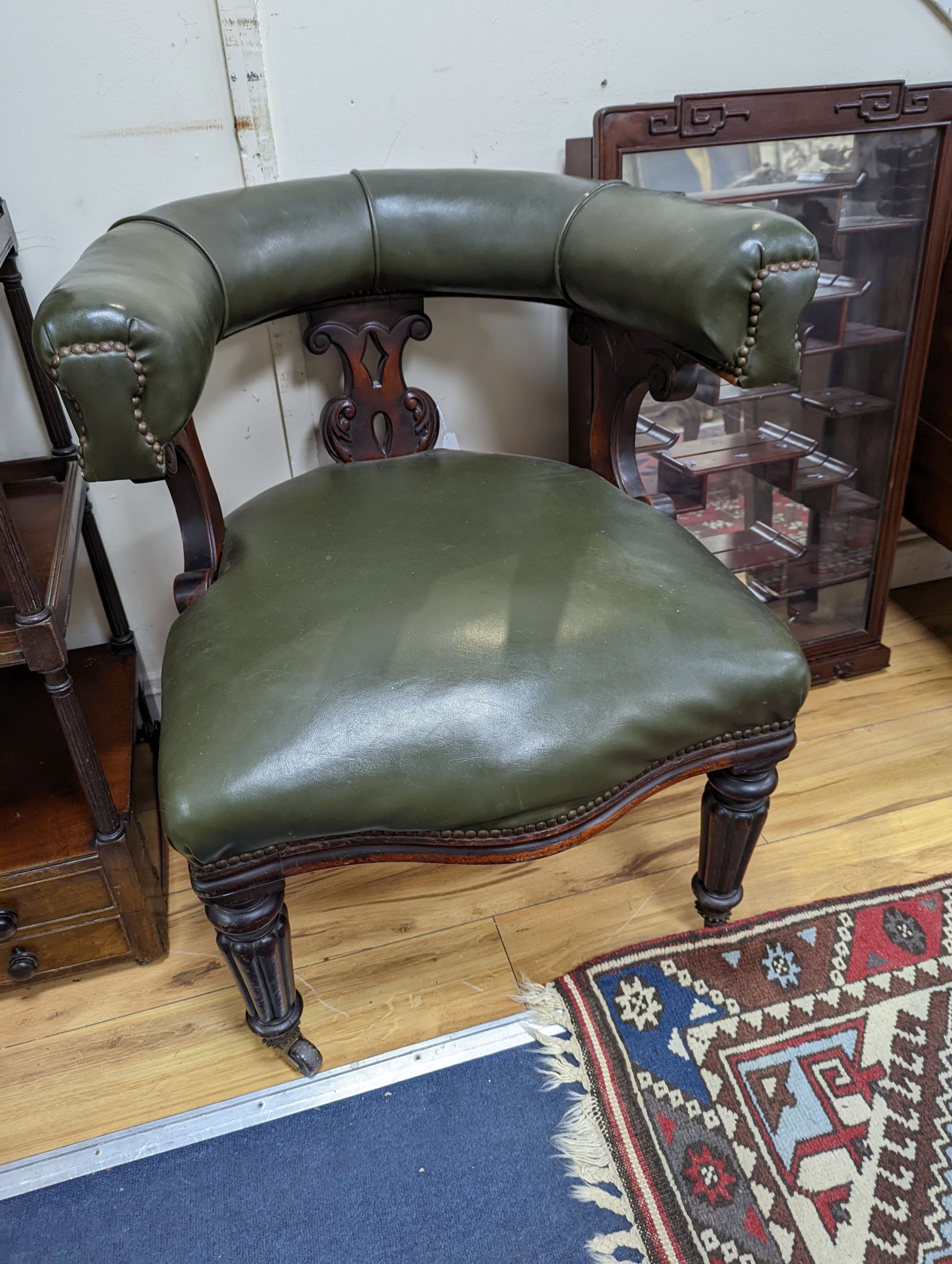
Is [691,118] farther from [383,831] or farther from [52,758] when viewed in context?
[52,758]

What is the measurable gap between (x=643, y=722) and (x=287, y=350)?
0.81 meters

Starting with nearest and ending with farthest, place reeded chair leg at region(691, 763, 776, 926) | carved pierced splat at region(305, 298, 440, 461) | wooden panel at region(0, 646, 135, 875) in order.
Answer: reeded chair leg at region(691, 763, 776, 926) < wooden panel at region(0, 646, 135, 875) < carved pierced splat at region(305, 298, 440, 461)

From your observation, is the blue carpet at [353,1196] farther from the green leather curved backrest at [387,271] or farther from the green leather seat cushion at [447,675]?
the green leather curved backrest at [387,271]

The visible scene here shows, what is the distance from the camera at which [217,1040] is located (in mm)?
1024

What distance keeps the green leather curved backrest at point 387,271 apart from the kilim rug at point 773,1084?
693 millimetres

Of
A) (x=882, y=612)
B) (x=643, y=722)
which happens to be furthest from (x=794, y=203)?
(x=643, y=722)

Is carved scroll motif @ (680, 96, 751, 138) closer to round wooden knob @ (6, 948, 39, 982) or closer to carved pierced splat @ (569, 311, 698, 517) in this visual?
carved pierced splat @ (569, 311, 698, 517)

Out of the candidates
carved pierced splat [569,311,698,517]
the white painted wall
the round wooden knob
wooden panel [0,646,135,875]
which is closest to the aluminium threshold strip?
the round wooden knob

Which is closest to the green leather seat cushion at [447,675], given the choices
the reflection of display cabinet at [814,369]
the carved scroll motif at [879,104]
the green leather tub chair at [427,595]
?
the green leather tub chair at [427,595]

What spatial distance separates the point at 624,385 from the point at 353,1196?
89 centimetres

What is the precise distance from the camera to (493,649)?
74cm

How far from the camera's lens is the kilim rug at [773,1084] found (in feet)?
Result: 2.67

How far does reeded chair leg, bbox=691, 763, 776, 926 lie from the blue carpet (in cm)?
Answer: 27

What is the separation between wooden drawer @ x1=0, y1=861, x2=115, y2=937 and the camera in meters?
0.99
